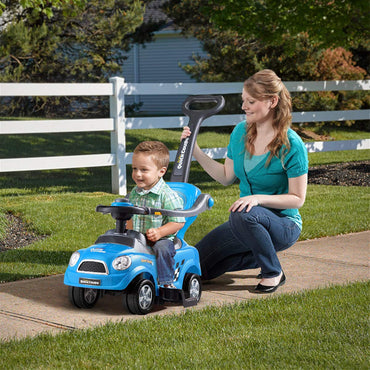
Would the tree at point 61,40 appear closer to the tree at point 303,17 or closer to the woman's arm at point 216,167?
the tree at point 303,17

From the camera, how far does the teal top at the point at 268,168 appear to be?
508cm

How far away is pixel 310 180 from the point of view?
37.8ft

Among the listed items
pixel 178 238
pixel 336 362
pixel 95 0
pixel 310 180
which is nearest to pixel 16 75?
pixel 95 0

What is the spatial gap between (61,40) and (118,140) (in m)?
11.8

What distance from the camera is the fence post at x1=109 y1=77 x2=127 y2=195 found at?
10219mm

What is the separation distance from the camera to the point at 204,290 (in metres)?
5.34

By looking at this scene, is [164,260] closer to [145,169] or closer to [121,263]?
[121,263]

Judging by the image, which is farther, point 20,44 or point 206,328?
point 20,44

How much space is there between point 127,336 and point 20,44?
54.1 feet

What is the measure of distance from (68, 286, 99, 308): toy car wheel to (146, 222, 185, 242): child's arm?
1.77 ft

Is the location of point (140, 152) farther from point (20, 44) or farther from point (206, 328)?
point (20, 44)

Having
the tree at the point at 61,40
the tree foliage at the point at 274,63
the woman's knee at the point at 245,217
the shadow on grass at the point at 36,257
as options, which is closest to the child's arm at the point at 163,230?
the woman's knee at the point at 245,217

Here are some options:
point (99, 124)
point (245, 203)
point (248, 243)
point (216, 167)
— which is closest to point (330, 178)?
point (99, 124)

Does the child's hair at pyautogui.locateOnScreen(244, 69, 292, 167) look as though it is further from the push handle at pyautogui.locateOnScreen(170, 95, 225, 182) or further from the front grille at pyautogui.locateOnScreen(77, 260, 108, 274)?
the front grille at pyautogui.locateOnScreen(77, 260, 108, 274)
